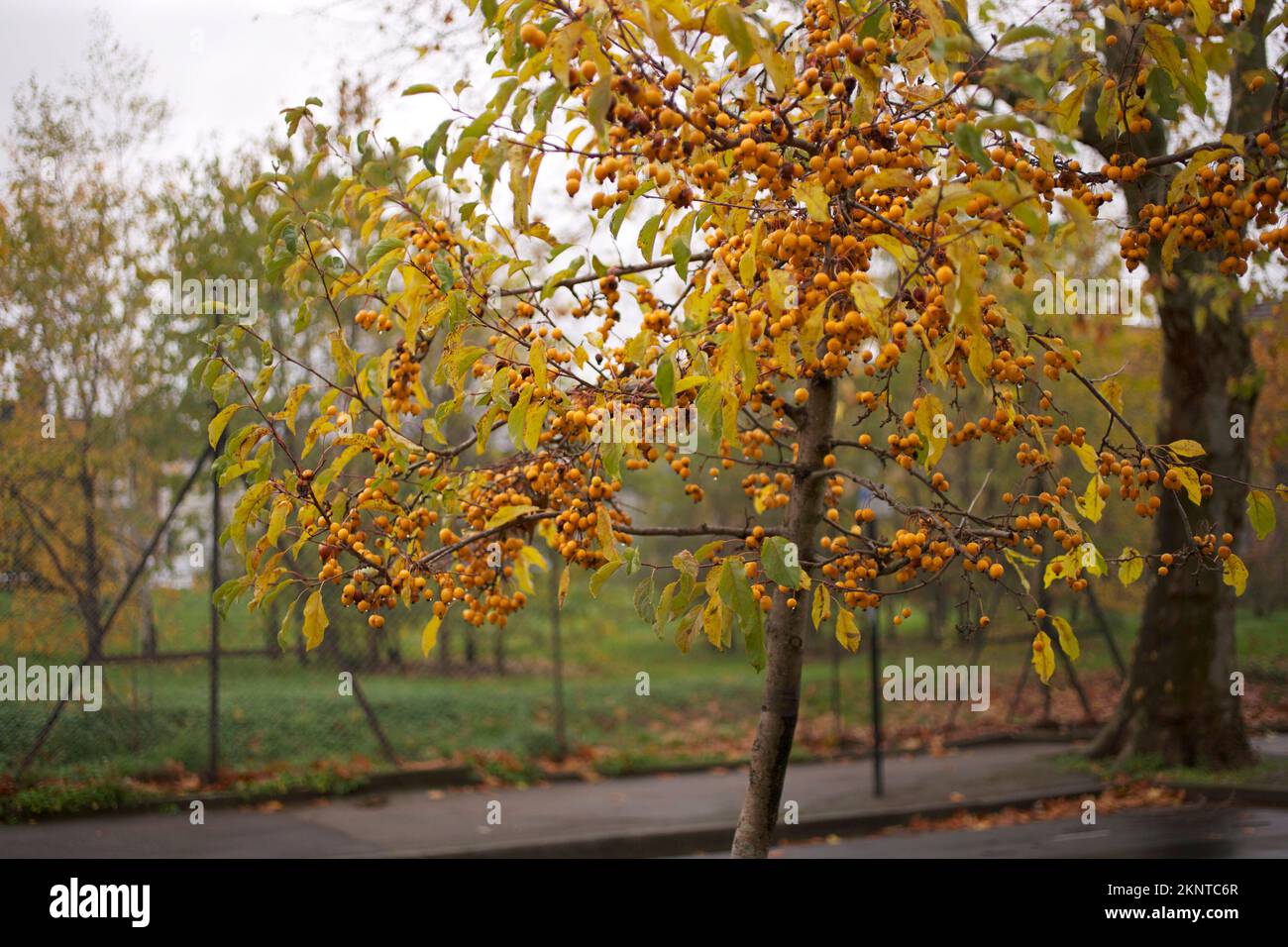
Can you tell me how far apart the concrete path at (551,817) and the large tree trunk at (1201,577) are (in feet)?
3.16

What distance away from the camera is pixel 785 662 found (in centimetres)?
351

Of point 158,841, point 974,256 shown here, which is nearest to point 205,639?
point 158,841

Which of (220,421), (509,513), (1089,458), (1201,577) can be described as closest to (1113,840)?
(1201,577)

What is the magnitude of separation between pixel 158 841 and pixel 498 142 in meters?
5.57

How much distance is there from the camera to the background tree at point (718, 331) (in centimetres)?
240

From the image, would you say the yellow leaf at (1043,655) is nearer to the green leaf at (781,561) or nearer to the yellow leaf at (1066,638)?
the yellow leaf at (1066,638)

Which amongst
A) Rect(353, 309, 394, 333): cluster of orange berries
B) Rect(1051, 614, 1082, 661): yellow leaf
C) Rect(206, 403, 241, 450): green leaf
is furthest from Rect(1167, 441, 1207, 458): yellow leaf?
Rect(206, 403, 241, 450): green leaf

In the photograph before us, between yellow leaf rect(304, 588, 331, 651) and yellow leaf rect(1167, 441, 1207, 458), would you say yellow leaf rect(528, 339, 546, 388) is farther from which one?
yellow leaf rect(1167, 441, 1207, 458)

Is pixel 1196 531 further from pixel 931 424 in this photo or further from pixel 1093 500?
pixel 931 424

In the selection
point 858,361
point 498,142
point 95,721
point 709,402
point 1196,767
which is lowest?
point 1196,767

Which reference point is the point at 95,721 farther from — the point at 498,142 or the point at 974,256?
the point at 974,256

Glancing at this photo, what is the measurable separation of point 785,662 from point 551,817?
15.6 feet

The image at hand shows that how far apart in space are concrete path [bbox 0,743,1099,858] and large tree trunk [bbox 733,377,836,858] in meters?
3.83
